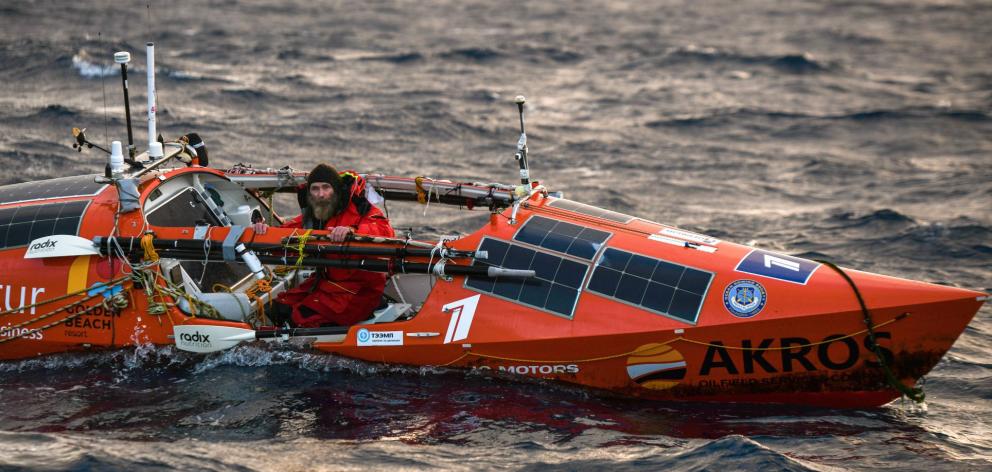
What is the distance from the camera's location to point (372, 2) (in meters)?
43.7

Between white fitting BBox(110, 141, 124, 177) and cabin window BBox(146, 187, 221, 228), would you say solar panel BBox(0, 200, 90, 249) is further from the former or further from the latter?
cabin window BBox(146, 187, 221, 228)

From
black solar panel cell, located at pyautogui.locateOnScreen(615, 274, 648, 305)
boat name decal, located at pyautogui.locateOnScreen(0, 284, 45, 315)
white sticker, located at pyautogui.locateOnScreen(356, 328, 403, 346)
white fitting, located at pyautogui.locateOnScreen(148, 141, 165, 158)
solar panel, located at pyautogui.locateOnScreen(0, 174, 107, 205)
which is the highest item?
white fitting, located at pyautogui.locateOnScreen(148, 141, 165, 158)

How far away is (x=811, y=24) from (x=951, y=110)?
53.9ft

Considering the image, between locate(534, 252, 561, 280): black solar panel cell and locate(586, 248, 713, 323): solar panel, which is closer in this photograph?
locate(586, 248, 713, 323): solar panel

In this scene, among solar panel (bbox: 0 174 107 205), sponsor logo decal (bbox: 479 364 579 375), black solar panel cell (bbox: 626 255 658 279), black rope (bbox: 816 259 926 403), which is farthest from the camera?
solar panel (bbox: 0 174 107 205)

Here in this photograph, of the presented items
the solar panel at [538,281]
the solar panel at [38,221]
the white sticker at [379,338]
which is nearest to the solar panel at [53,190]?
the solar panel at [38,221]

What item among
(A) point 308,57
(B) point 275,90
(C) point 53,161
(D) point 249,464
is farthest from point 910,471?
(A) point 308,57

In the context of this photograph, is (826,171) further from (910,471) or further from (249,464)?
(249,464)

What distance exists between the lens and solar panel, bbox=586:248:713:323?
9.86 m

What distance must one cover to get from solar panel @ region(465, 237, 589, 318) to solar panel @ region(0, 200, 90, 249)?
414 centimetres

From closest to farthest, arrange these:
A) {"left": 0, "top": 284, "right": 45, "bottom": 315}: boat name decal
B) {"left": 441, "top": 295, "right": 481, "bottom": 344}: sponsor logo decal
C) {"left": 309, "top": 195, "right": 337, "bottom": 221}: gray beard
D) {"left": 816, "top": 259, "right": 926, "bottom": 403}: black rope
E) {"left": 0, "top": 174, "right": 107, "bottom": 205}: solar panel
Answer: {"left": 816, "top": 259, "right": 926, "bottom": 403}: black rope → {"left": 441, "top": 295, "right": 481, "bottom": 344}: sponsor logo decal → {"left": 0, "top": 284, "right": 45, "bottom": 315}: boat name decal → {"left": 309, "top": 195, "right": 337, "bottom": 221}: gray beard → {"left": 0, "top": 174, "right": 107, "bottom": 205}: solar panel

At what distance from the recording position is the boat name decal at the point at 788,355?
9555 mm

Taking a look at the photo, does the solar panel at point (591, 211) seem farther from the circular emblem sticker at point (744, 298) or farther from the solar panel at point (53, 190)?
the solar panel at point (53, 190)

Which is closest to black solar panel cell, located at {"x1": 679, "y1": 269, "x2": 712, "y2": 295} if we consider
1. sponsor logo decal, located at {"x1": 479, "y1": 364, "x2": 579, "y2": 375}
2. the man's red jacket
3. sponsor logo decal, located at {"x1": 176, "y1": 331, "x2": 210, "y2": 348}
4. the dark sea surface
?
the dark sea surface
